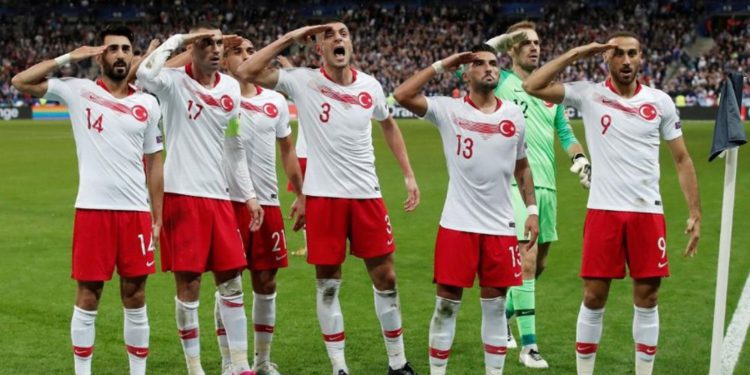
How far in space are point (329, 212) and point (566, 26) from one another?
5112 cm

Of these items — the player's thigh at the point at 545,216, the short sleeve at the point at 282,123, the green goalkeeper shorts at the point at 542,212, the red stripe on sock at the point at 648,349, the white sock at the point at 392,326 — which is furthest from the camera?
the player's thigh at the point at 545,216

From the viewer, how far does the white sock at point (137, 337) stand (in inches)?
288

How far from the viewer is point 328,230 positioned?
311 inches

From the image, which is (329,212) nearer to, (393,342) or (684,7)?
(393,342)

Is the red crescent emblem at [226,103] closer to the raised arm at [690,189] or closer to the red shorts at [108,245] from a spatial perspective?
the red shorts at [108,245]

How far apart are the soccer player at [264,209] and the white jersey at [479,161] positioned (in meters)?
1.32

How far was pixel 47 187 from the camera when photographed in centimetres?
2127

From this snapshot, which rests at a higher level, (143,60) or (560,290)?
(143,60)

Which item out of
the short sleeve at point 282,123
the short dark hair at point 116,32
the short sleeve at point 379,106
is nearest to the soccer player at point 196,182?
the short dark hair at point 116,32

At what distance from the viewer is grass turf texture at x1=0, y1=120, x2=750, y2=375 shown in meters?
8.59

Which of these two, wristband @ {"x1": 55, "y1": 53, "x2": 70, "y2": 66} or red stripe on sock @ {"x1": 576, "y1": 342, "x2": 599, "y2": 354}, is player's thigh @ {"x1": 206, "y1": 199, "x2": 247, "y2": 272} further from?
red stripe on sock @ {"x1": 576, "y1": 342, "x2": 599, "y2": 354}

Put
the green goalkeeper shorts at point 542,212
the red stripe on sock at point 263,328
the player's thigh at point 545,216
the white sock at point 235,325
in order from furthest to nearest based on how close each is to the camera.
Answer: the player's thigh at point 545,216 < the green goalkeeper shorts at point 542,212 < the red stripe on sock at point 263,328 < the white sock at point 235,325

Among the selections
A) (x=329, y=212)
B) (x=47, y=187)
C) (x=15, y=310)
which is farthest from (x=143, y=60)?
(x=47, y=187)

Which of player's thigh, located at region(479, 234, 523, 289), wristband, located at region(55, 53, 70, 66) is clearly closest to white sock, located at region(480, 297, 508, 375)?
player's thigh, located at region(479, 234, 523, 289)
